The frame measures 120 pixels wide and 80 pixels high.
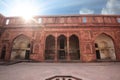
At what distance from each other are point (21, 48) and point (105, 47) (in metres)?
12.7

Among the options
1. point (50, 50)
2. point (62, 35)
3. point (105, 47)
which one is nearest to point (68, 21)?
point (62, 35)

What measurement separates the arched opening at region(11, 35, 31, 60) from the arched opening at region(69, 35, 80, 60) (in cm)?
657

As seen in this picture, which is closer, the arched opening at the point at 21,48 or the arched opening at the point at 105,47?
the arched opening at the point at 105,47

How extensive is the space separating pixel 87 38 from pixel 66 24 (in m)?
3.46

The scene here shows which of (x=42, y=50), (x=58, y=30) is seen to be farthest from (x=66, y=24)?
(x=42, y=50)

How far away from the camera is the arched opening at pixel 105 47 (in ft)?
44.6

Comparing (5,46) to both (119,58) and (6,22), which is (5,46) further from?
(119,58)

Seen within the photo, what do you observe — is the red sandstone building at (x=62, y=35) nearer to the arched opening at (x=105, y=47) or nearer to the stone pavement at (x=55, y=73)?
the arched opening at (x=105, y=47)

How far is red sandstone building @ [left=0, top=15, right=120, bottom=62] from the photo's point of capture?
41.5 feet

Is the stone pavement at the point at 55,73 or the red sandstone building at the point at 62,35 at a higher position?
the red sandstone building at the point at 62,35

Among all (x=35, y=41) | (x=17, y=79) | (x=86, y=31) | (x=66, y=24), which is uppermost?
(x=66, y=24)

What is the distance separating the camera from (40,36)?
521 inches

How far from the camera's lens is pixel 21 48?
1496 centimetres

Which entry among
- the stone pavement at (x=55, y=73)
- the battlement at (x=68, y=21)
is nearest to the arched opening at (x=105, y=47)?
the battlement at (x=68, y=21)
